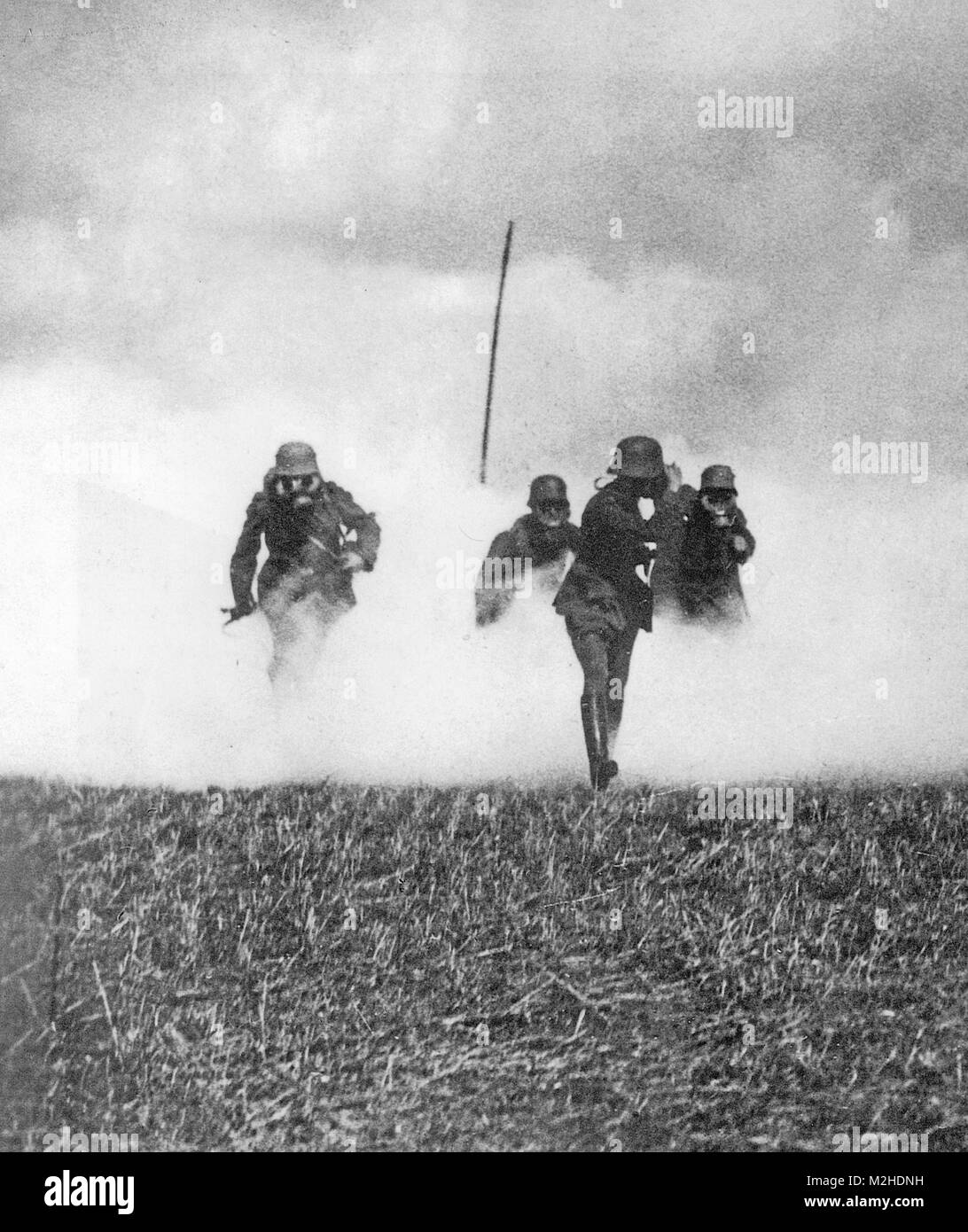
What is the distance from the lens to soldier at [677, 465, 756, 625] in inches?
176

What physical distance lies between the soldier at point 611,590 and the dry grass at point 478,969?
0.91ft

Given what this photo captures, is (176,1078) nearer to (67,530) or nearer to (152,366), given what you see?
(67,530)

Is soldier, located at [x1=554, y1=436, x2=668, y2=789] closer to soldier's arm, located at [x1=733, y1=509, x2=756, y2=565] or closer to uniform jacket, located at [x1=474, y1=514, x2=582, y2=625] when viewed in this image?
uniform jacket, located at [x1=474, y1=514, x2=582, y2=625]

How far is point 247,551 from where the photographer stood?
4449 mm

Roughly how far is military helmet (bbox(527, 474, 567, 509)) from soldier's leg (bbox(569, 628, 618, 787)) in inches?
17.3

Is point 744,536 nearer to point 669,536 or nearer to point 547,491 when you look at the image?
point 669,536

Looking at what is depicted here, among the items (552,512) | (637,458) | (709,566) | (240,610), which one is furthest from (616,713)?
(240,610)

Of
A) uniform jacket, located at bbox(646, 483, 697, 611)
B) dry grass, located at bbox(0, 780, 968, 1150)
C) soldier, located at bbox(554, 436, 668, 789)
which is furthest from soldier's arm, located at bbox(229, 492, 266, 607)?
uniform jacket, located at bbox(646, 483, 697, 611)

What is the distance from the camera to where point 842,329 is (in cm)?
445

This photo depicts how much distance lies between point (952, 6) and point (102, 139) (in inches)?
110

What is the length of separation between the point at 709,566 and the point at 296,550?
135 cm

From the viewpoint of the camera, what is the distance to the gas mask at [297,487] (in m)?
4.46

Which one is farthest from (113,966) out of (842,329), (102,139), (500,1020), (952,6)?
(952,6)

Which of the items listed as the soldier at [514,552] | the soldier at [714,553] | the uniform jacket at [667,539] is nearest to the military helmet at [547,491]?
the soldier at [514,552]
